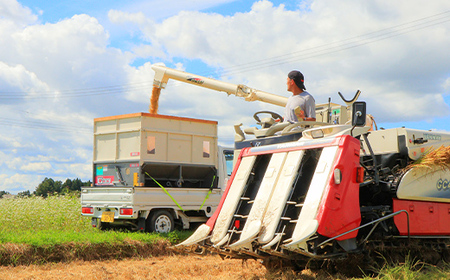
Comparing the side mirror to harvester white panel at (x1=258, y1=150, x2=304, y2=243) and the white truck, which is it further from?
the white truck

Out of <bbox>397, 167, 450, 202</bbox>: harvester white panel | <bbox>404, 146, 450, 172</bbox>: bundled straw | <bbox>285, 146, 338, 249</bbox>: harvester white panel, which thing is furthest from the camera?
<bbox>404, 146, 450, 172</bbox>: bundled straw

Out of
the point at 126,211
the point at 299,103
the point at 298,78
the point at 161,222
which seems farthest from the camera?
the point at 161,222

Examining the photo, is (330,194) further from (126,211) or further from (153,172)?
(153,172)

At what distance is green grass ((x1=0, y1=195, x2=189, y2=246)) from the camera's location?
32.6ft

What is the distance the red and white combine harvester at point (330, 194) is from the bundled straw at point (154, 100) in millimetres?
8624

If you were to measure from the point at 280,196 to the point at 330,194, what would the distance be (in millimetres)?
665

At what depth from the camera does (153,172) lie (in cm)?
1241

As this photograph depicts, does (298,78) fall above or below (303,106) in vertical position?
above

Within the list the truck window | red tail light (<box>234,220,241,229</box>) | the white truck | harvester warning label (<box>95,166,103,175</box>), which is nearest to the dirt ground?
red tail light (<box>234,220,241,229</box>)

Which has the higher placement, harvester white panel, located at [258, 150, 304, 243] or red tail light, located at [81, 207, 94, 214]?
harvester white panel, located at [258, 150, 304, 243]

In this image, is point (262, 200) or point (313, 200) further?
point (262, 200)

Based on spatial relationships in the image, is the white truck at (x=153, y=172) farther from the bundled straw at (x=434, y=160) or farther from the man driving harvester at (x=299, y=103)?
the bundled straw at (x=434, y=160)

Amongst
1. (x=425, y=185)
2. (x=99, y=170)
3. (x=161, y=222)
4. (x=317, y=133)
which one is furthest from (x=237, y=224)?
(x=99, y=170)

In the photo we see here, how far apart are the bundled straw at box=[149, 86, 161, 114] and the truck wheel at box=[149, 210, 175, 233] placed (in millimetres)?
5183
